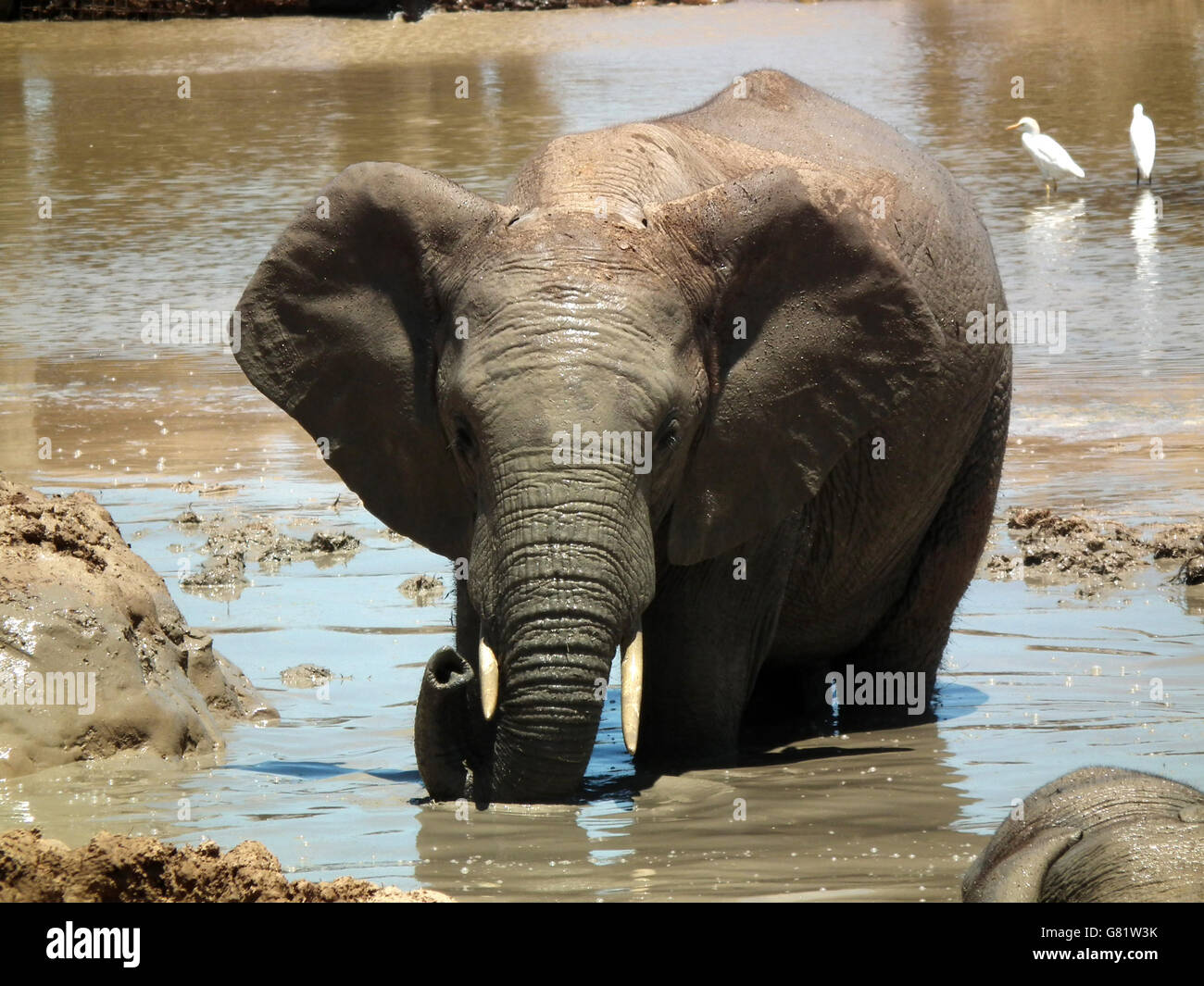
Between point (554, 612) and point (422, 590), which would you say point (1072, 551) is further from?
point (554, 612)

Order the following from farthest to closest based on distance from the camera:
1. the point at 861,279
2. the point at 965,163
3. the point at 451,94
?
the point at 451,94, the point at 965,163, the point at 861,279

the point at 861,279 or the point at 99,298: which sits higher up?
the point at 99,298

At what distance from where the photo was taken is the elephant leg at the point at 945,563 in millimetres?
7516

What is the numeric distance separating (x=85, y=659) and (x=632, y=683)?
65.4 inches

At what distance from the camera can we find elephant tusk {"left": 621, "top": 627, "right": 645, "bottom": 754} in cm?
556

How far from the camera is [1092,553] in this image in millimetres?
8867

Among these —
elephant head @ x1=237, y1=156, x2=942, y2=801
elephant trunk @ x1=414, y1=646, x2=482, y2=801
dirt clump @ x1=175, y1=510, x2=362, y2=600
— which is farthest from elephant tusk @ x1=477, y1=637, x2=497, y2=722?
dirt clump @ x1=175, y1=510, x2=362, y2=600

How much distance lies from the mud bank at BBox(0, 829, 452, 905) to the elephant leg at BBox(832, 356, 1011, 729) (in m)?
3.50

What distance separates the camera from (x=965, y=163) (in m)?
20.9

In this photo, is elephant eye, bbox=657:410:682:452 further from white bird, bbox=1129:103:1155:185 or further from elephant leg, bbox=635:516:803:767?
white bird, bbox=1129:103:1155:185
